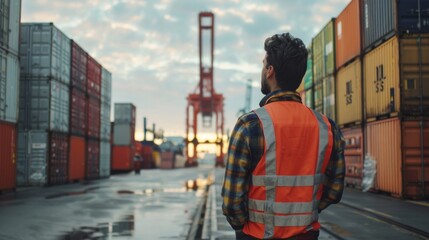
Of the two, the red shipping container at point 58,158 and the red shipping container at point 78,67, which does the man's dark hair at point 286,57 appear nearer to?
the red shipping container at point 58,158


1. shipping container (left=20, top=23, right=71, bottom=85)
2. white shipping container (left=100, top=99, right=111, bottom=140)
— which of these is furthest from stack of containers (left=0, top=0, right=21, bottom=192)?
white shipping container (left=100, top=99, right=111, bottom=140)

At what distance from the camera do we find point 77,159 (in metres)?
28.7

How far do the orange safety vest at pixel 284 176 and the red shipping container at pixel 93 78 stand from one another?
29.7 metres

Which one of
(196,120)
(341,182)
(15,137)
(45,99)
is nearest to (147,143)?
(196,120)

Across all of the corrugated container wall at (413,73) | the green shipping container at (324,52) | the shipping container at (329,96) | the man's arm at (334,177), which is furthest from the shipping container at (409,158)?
the man's arm at (334,177)

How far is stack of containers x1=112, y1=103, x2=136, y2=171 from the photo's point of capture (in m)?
49.1

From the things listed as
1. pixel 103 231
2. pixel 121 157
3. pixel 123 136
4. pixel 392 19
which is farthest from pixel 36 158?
pixel 121 157

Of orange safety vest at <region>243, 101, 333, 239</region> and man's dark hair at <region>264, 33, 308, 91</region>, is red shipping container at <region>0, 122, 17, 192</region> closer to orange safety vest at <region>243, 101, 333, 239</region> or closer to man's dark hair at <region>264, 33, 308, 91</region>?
man's dark hair at <region>264, 33, 308, 91</region>

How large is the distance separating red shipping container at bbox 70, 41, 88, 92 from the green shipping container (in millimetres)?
13528

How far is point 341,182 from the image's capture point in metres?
2.46

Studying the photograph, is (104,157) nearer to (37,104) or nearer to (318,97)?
(37,104)

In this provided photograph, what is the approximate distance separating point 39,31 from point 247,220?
78.9 ft

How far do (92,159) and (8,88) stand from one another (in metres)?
14.5

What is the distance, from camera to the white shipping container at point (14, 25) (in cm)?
1852
